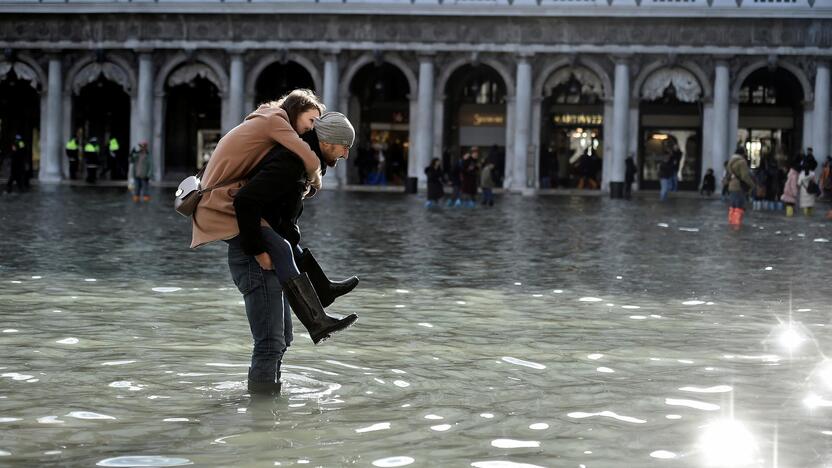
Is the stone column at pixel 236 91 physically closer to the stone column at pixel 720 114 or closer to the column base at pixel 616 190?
the column base at pixel 616 190

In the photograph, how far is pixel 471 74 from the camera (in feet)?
186

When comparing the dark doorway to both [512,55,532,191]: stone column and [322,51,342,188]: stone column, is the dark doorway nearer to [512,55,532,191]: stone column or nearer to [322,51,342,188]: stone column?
[512,55,532,191]: stone column

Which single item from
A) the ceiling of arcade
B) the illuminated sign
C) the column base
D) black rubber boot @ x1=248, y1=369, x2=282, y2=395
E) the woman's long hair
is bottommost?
the column base

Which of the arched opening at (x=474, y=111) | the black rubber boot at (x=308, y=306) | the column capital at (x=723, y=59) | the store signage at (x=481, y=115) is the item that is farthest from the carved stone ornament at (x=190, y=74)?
the black rubber boot at (x=308, y=306)

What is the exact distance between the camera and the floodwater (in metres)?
6.65

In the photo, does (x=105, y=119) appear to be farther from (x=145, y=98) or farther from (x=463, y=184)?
(x=463, y=184)

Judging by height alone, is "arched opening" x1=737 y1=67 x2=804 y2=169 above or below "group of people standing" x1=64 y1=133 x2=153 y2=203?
above

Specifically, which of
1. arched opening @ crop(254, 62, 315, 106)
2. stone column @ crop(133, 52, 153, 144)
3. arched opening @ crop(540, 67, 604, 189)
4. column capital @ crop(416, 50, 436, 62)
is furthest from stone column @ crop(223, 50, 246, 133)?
arched opening @ crop(540, 67, 604, 189)

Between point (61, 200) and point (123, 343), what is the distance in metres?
26.4

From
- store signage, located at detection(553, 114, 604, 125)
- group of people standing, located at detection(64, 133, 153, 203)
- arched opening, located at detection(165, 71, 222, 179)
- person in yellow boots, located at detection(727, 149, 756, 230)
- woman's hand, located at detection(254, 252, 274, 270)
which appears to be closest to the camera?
woman's hand, located at detection(254, 252, 274, 270)

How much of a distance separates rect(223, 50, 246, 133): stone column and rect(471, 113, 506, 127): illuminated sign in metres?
8.50

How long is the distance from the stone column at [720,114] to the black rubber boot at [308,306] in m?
45.3

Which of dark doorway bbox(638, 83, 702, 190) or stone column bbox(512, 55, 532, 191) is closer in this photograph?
stone column bbox(512, 55, 532, 191)

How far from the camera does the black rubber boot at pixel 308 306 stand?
7.48m
